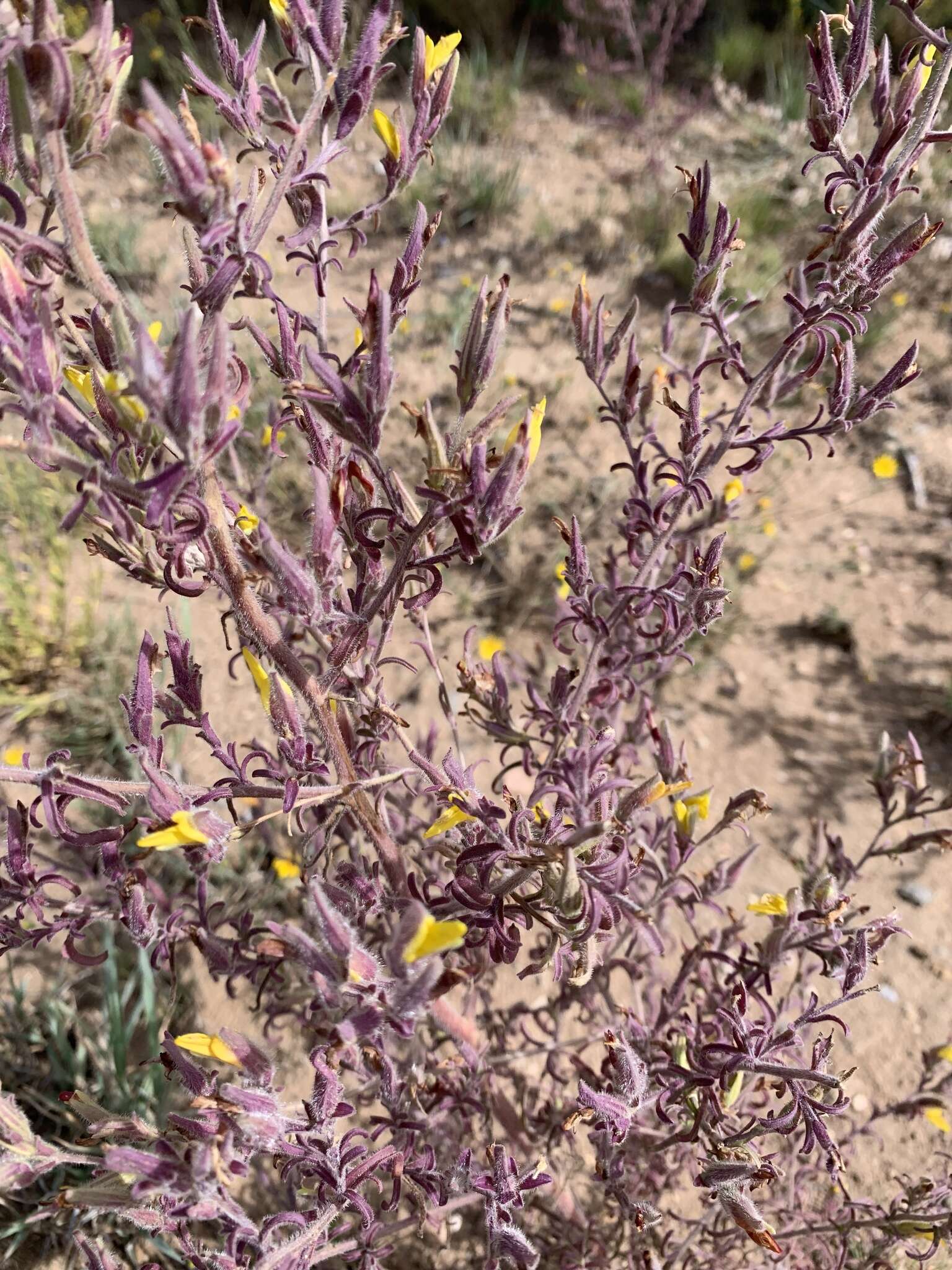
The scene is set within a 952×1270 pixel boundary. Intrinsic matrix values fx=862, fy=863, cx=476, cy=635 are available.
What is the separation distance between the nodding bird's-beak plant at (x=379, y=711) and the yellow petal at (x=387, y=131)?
1 centimetres

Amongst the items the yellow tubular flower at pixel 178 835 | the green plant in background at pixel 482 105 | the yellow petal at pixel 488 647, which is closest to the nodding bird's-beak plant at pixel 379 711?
the yellow tubular flower at pixel 178 835

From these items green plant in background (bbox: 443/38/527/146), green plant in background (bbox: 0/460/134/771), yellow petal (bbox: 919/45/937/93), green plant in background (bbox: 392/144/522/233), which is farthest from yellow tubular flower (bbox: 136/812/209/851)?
green plant in background (bbox: 443/38/527/146)

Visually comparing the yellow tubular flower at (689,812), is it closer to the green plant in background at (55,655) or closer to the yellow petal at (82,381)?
the yellow petal at (82,381)

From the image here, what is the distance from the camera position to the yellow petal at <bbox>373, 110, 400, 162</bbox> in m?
1.07

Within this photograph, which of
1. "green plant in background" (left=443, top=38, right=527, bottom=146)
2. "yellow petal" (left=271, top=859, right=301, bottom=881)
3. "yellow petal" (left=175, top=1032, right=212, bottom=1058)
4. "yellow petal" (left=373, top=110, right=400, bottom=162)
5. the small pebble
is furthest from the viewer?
"green plant in background" (left=443, top=38, right=527, bottom=146)

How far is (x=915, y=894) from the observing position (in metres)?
2.49

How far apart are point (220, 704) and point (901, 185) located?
242 centimetres

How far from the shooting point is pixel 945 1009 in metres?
2.31

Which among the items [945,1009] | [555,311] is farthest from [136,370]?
[555,311]

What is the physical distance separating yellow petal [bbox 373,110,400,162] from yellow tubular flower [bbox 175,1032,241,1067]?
1.08 m

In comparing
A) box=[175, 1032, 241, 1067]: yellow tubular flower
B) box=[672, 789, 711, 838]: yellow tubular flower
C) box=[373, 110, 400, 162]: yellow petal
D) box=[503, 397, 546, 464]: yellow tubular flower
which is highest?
box=[373, 110, 400, 162]: yellow petal

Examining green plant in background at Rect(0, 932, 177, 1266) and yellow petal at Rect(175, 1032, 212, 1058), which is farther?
green plant in background at Rect(0, 932, 177, 1266)

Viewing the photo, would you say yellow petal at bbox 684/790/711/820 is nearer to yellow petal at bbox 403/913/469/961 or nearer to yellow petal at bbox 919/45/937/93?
yellow petal at bbox 403/913/469/961

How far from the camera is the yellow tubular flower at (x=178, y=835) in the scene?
91 centimetres
